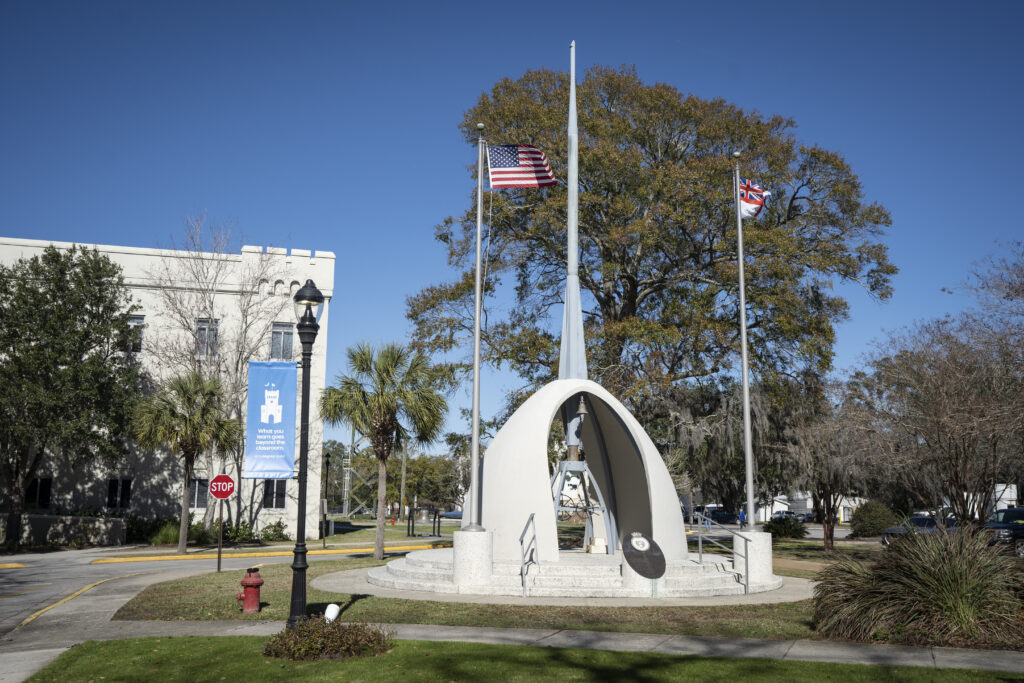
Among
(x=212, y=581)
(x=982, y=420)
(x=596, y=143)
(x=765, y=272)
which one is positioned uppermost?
(x=596, y=143)

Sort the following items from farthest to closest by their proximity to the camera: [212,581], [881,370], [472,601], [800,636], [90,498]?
[90,498] < [881,370] < [212,581] < [472,601] < [800,636]

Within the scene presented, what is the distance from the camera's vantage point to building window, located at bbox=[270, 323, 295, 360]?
129 feet

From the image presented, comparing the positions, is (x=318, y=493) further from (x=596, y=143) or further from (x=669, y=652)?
(x=669, y=652)

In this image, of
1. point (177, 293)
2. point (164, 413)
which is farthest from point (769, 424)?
point (177, 293)

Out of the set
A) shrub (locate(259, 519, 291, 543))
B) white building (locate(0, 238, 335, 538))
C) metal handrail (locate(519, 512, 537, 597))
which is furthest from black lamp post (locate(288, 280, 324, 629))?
shrub (locate(259, 519, 291, 543))

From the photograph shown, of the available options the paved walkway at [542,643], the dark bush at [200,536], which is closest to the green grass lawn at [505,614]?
the paved walkway at [542,643]

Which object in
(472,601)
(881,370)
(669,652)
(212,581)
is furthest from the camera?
(881,370)

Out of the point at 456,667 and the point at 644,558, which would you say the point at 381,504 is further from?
the point at 456,667

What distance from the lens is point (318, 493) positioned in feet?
126

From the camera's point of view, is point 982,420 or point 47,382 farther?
point 47,382

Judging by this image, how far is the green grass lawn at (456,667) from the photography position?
8.98 m

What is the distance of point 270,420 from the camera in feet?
74.1

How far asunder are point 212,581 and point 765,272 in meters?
21.0

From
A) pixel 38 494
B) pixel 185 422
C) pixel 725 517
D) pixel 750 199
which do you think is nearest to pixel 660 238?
pixel 750 199
